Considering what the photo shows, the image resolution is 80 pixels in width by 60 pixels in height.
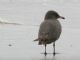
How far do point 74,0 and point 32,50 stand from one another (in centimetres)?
948

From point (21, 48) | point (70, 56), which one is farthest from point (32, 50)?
point (70, 56)

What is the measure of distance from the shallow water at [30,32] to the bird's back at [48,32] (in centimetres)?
28

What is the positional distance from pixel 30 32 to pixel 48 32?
8.89 feet

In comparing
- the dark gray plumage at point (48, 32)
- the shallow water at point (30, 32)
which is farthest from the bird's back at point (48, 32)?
the shallow water at point (30, 32)

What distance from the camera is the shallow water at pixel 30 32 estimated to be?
715 cm

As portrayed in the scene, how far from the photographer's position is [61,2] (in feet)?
54.4

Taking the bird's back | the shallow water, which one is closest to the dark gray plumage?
the bird's back

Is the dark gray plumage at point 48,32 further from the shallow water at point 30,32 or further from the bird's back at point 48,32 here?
the shallow water at point 30,32

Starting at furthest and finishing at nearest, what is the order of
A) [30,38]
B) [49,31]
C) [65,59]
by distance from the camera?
[30,38]
[49,31]
[65,59]

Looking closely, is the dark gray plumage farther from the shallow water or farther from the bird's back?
the shallow water

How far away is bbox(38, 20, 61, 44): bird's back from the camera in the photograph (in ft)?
23.3

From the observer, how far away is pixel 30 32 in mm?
9969

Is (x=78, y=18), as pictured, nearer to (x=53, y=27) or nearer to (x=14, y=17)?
(x=14, y=17)

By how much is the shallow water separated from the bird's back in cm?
28
